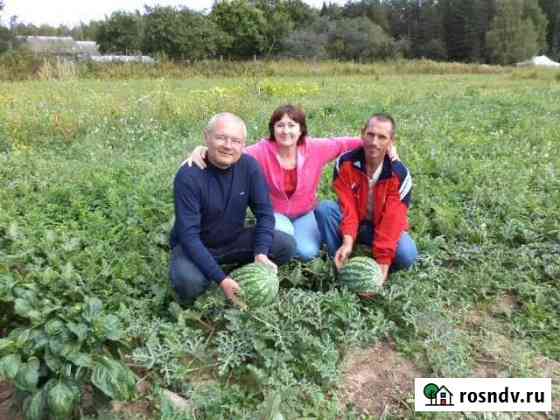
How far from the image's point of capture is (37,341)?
224 centimetres

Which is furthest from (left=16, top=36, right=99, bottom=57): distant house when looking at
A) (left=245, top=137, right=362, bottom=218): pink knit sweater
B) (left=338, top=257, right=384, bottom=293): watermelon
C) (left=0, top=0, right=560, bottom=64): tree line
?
(left=338, top=257, right=384, bottom=293): watermelon

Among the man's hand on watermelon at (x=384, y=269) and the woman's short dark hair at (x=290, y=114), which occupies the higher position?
the woman's short dark hair at (x=290, y=114)

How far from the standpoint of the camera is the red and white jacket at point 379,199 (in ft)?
12.1

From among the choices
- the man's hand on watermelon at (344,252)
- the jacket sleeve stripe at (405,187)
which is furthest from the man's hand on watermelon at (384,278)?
the jacket sleeve stripe at (405,187)

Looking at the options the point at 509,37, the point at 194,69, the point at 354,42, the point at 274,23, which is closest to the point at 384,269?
the point at 194,69

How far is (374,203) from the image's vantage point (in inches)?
154

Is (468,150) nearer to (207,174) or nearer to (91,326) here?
(207,174)

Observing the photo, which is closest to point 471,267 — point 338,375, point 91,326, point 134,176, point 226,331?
point 338,375

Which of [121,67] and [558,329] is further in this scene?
[121,67]

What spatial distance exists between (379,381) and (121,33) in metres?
52.8

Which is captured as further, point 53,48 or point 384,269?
point 53,48

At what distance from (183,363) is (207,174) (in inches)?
49.3

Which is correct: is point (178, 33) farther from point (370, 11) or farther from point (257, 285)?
point (370, 11)

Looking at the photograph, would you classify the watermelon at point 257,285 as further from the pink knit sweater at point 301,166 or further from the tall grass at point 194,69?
the tall grass at point 194,69
